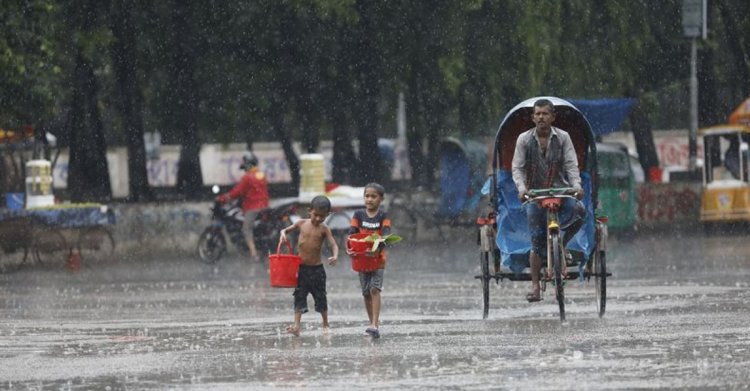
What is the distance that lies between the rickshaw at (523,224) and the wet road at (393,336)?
1.30ft

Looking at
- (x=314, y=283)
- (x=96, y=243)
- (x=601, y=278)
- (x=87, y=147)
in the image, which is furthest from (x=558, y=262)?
(x=87, y=147)

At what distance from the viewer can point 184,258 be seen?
108ft

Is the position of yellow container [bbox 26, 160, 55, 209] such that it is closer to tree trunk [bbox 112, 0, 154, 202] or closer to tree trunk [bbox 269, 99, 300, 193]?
tree trunk [bbox 112, 0, 154, 202]

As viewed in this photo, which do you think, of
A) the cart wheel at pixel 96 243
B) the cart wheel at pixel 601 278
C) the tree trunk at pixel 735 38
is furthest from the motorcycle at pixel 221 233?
the cart wheel at pixel 601 278

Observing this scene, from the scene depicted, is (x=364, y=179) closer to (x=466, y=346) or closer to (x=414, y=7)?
(x=414, y=7)

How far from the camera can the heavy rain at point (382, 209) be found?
12648 millimetres

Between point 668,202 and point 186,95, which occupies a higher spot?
point 186,95

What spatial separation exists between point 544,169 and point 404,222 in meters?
21.6

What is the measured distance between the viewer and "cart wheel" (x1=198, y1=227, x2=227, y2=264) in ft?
100

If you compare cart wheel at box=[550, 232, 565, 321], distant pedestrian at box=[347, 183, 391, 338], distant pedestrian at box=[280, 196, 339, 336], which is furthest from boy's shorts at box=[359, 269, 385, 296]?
cart wheel at box=[550, 232, 565, 321]

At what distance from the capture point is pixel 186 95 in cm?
4009

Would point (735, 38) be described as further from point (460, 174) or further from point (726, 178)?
point (460, 174)

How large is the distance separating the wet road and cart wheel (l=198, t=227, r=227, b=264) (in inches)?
207

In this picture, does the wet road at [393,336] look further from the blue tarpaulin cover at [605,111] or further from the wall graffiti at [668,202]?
the wall graffiti at [668,202]
